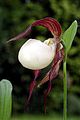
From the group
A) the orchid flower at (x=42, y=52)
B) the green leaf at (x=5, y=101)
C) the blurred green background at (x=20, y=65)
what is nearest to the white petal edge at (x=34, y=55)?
the orchid flower at (x=42, y=52)

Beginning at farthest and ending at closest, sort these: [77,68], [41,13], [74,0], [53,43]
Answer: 1. [41,13]
2. [74,0]
3. [77,68]
4. [53,43]

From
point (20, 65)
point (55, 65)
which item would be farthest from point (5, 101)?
point (20, 65)

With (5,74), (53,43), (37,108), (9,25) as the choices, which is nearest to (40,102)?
(37,108)

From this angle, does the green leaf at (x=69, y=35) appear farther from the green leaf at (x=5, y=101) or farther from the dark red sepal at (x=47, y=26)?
the green leaf at (x=5, y=101)

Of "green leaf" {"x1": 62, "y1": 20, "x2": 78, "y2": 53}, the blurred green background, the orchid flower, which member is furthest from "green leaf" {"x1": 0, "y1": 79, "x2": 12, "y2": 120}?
the blurred green background

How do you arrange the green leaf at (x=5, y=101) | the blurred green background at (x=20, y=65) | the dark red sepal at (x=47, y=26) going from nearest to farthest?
the dark red sepal at (x=47, y=26)
the green leaf at (x=5, y=101)
the blurred green background at (x=20, y=65)

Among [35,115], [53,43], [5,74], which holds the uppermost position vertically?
[53,43]

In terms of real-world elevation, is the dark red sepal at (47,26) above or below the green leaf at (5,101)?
above

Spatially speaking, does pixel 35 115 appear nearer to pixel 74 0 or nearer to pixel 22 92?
pixel 22 92

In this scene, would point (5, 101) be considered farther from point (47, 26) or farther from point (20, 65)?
point (20, 65)
